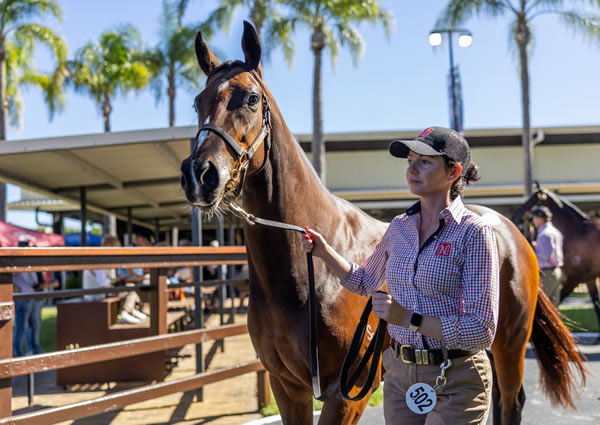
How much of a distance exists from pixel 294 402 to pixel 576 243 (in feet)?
23.2

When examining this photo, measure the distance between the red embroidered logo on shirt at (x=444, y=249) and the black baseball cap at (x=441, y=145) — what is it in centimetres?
32

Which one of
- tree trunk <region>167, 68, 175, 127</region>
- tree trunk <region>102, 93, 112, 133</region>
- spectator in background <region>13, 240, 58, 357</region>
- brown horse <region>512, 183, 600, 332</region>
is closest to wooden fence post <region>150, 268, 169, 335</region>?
spectator in background <region>13, 240, 58, 357</region>

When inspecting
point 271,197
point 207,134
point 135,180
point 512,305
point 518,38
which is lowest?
point 512,305

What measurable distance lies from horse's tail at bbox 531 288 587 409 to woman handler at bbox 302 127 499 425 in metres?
2.18

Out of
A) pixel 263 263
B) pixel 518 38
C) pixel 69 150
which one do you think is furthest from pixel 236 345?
pixel 518 38

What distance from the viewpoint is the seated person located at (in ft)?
22.5

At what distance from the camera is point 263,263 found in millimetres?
2600

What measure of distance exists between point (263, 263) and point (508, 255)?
1697mm

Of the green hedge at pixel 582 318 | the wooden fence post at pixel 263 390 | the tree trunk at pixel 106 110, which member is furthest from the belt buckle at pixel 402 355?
the tree trunk at pixel 106 110

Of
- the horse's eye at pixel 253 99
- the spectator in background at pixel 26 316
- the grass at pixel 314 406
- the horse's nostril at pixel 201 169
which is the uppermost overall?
the horse's eye at pixel 253 99

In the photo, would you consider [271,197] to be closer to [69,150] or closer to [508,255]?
[508,255]

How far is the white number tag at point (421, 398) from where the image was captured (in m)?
1.86

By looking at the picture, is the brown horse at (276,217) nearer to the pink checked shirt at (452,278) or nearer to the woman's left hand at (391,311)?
the pink checked shirt at (452,278)

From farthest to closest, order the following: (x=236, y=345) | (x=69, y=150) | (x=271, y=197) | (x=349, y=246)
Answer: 1. (x=236, y=345)
2. (x=69, y=150)
3. (x=349, y=246)
4. (x=271, y=197)
